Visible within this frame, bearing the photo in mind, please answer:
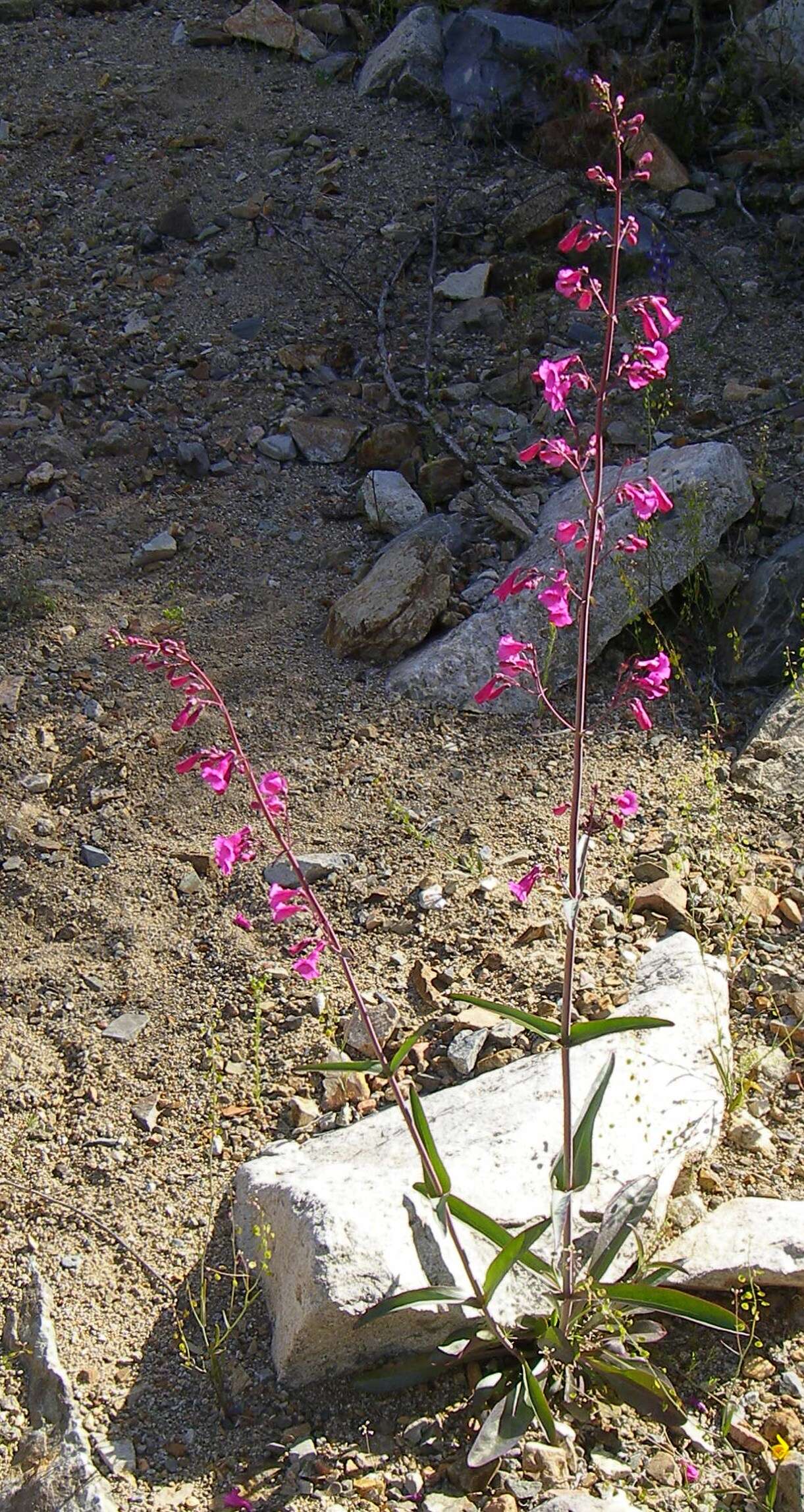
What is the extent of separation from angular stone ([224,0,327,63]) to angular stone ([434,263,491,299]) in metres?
2.20

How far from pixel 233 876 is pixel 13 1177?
1024 millimetres

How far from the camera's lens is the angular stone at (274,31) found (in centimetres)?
732

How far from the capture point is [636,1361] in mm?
2455

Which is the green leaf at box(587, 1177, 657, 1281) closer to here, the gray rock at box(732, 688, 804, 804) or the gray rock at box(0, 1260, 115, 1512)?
the gray rock at box(0, 1260, 115, 1512)

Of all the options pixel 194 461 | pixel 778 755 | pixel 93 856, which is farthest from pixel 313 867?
pixel 194 461

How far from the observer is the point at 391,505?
4.88m

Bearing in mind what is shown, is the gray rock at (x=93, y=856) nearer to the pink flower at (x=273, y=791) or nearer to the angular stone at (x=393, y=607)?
the angular stone at (x=393, y=607)

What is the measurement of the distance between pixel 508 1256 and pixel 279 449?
11.9 feet

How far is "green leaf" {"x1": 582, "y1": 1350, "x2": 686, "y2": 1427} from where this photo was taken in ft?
Answer: 7.96

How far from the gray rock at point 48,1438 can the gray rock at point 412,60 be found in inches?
243

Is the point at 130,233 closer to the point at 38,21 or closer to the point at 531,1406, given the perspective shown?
the point at 38,21

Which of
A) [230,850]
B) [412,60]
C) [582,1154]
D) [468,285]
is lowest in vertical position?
[468,285]

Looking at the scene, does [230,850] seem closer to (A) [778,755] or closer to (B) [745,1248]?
(B) [745,1248]

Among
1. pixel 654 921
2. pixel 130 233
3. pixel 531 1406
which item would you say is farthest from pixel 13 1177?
pixel 130 233
